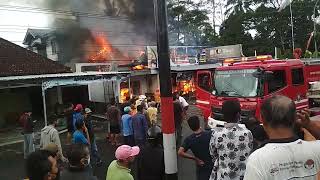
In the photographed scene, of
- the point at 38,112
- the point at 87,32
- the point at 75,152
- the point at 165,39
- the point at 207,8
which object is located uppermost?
the point at 207,8

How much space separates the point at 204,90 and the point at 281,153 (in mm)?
11810

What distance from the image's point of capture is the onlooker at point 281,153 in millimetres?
2404

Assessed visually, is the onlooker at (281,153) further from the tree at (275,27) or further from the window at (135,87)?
the tree at (275,27)

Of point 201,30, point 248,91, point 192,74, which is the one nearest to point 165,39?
point 248,91

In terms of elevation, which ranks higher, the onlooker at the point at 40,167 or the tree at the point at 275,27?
the tree at the point at 275,27

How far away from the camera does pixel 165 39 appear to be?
611cm

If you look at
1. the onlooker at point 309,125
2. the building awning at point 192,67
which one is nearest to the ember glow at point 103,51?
the building awning at point 192,67

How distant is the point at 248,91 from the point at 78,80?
747 cm

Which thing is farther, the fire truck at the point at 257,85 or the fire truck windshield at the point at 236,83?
the fire truck windshield at the point at 236,83

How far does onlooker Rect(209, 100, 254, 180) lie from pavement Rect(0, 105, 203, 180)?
4306 mm

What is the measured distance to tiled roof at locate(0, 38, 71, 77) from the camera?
18.3 m

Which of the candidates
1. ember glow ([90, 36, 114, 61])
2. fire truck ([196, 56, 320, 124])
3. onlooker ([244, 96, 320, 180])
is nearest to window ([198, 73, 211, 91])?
fire truck ([196, 56, 320, 124])

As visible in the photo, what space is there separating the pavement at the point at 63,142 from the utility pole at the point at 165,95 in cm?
242

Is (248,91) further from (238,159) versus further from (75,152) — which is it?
(75,152)
